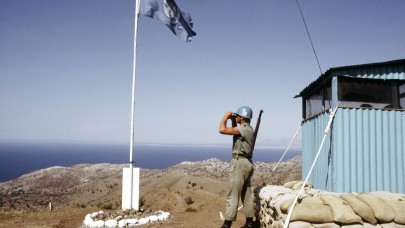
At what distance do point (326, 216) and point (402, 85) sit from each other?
5.50 meters

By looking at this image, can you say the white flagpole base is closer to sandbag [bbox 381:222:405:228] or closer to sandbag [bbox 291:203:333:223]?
sandbag [bbox 291:203:333:223]

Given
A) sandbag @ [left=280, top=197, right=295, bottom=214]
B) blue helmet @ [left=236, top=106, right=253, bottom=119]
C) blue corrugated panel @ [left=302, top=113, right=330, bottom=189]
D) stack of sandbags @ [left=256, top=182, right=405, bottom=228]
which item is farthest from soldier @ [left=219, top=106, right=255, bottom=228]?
blue corrugated panel @ [left=302, top=113, right=330, bottom=189]

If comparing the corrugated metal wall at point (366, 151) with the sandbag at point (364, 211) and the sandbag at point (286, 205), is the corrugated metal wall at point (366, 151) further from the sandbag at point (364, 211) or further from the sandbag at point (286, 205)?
the sandbag at point (286, 205)

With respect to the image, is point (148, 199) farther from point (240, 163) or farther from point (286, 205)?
point (286, 205)

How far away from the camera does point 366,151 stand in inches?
326

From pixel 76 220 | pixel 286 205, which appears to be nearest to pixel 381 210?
pixel 286 205

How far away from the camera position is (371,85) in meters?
8.78

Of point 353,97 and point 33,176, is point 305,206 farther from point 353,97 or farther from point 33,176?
point 33,176

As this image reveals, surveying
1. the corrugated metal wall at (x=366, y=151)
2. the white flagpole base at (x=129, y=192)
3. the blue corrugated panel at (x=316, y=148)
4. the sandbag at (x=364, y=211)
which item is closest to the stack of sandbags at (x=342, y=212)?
the sandbag at (x=364, y=211)

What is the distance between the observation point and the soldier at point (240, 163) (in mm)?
6605

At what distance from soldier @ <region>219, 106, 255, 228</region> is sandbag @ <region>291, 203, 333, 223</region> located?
1366 millimetres

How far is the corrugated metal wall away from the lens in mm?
8172

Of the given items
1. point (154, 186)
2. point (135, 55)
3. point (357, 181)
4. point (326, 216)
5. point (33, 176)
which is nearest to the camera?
point (326, 216)

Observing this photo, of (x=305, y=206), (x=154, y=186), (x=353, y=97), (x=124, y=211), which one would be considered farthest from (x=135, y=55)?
(x=154, y=186)
